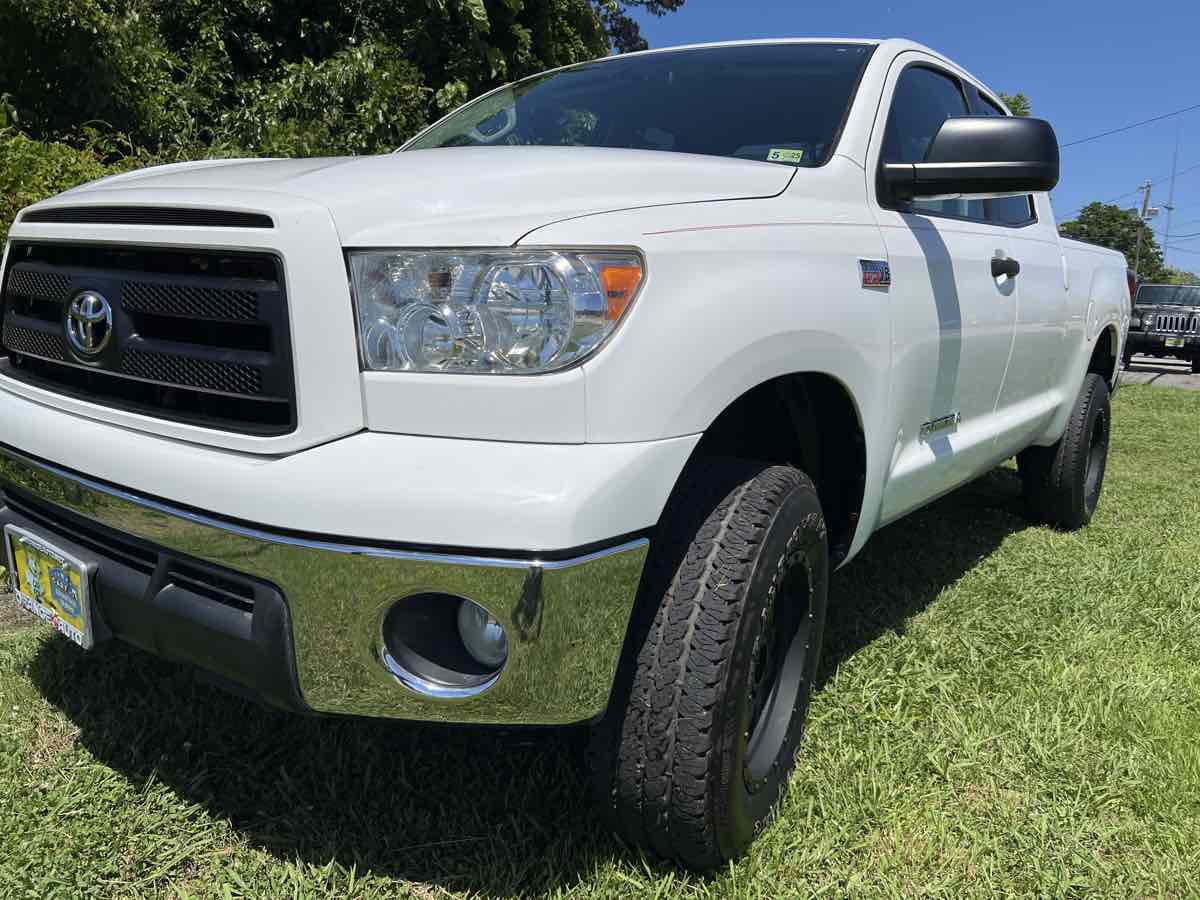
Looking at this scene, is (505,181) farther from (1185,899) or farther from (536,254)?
(1185,899)

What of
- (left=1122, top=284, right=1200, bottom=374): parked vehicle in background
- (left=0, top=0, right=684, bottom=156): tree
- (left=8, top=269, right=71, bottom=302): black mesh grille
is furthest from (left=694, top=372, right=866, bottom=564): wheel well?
(left=1122, top=284, right=1200, bottom=374): parked vehicle in background

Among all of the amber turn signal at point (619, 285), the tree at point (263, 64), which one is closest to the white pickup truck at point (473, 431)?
the amber turn signal at point (619, 285)

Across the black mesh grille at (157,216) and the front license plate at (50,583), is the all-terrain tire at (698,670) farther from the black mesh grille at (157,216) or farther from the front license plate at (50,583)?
the front license plate at (50,583)

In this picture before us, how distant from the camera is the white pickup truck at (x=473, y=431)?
1.43 m

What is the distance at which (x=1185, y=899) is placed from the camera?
6.08 feet

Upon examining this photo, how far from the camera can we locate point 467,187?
62.2 inches

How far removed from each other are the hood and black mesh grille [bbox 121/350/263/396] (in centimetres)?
26

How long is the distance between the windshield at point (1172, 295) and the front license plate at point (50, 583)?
19605 mm

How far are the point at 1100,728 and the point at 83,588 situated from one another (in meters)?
2.37

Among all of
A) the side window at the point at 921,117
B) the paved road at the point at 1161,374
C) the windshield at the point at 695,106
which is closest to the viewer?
the windshield at the point at 695,106

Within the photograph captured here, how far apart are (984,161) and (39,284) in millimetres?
2066

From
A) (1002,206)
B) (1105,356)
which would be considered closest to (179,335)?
(1002,206)

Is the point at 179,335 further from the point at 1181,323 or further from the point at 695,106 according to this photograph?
the point at 1181,323

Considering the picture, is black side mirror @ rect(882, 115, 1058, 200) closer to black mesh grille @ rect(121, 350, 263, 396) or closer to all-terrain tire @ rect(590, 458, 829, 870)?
all-terrain tire @ rect(590, 458, 829, 870)
